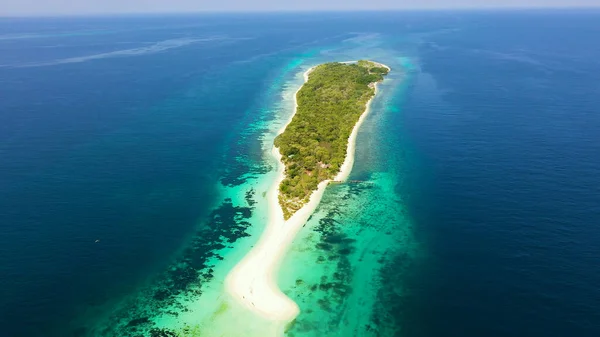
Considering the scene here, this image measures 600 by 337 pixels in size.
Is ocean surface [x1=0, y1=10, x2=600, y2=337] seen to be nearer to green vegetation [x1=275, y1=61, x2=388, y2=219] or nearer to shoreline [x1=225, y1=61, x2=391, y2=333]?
shoreline [x1=225, y1=61, x2=391, y2=333]

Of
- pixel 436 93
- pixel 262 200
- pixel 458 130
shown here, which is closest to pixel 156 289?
pixel 262 200

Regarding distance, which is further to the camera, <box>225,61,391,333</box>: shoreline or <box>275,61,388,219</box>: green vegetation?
<box>275,61,388,219</box>: green vegetation

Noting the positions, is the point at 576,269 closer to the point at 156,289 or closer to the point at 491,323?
the point at 491,323

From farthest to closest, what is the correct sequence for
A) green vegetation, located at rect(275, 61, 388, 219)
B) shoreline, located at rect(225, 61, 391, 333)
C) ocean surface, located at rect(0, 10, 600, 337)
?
green vegetation, located at rect(275, 61, 388, 219)
shoreline, located at rect(225, 61, 391, 333)
ocean surface, located at rect(0, 10, 600, 337)

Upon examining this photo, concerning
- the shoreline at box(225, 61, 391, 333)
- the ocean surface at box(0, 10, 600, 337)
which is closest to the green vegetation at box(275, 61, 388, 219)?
the shoreline at box(225, 61, 391, 333)

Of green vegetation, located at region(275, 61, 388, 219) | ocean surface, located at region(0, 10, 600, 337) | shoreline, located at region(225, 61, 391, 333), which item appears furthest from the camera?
green vegetation, located at region(275, 61, 388, 219)

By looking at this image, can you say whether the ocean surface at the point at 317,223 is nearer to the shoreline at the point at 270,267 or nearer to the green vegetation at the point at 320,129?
the shoreline at the point at 270,267

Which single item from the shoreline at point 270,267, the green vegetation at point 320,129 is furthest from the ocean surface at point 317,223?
the green vegetation at point 320,129
